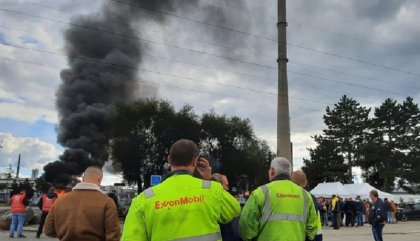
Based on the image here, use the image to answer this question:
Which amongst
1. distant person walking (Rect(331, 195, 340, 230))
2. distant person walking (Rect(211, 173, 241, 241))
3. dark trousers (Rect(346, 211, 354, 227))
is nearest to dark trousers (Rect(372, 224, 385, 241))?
distant person walking (Rect(211, 173, 241, 241))

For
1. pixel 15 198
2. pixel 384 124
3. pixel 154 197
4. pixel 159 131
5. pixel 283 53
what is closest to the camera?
pixel 154 197

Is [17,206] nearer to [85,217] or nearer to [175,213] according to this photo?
[85,217]

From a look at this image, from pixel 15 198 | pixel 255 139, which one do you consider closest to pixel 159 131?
pixel 255 139

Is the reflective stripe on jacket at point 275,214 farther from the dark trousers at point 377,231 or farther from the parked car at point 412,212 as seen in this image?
the parked car at point 412,212

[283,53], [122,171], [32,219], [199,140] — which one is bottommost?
[32,219]

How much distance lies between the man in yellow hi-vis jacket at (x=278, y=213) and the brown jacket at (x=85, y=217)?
1.20 m

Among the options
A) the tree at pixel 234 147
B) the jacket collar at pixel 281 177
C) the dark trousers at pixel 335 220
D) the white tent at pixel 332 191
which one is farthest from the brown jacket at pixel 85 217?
the tree at pixel 234 147

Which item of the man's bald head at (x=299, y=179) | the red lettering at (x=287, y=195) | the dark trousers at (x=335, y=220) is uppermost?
the man's bald head at (x=299, y=179)

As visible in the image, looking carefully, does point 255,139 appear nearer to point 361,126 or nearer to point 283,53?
point 361,126

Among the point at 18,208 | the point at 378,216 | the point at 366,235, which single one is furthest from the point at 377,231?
the point at 18,208

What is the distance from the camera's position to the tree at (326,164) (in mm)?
70562

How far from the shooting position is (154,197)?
3.19 meters

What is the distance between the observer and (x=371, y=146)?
222 ft

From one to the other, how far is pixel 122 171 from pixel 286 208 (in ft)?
167
